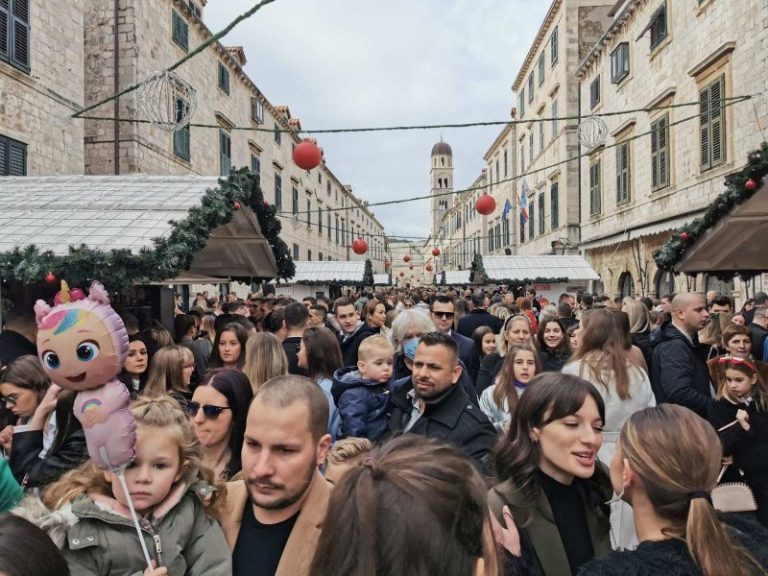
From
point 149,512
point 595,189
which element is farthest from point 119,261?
point 595,189

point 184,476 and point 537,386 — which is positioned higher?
point 537,386

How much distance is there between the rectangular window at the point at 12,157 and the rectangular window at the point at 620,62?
16.4 metres

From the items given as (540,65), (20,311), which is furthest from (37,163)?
(540,65)

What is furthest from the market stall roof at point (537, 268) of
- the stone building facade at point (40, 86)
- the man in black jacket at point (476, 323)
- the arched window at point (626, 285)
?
the stone building facade at point (40, 86)

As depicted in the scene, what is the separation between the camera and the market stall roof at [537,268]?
18.8 m

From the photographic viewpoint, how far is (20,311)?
6062mm

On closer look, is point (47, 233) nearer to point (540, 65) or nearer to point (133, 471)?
point (133, 471)

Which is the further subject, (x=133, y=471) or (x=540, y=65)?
(x=540, y=65)

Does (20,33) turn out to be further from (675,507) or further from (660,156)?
(660,156)

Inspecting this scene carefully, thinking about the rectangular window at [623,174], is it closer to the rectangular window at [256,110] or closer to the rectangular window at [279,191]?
the rectangular window at [256,110]

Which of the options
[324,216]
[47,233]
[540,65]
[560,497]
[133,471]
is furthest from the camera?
[324,216]

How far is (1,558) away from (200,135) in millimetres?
19175

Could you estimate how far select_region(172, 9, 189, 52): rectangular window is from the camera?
53.7 ft

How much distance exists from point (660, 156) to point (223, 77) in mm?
14739
